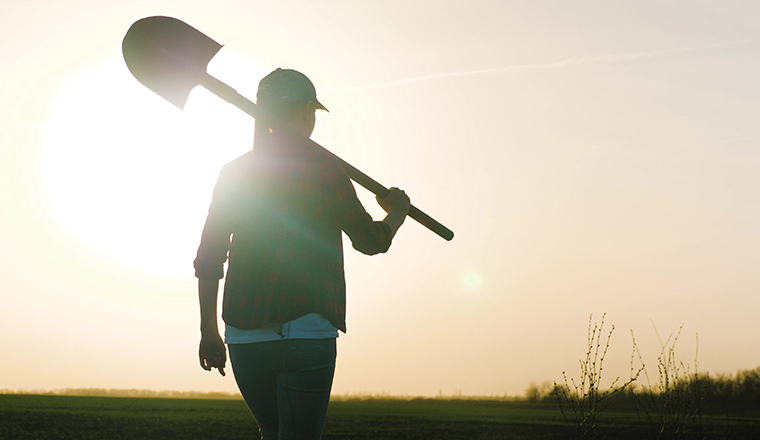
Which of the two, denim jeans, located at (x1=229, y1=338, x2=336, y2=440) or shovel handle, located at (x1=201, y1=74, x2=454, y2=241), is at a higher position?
shovel handle, located at (x1=201, y1=74, x2=454, y2=241)

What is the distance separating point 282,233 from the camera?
7.10 ft

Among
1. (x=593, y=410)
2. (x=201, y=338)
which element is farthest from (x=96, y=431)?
(x=201, y=338)

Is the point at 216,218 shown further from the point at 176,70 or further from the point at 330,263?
the point at 176,70

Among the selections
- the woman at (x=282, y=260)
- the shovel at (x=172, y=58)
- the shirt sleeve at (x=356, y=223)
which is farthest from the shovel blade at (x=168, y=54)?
the shirt sleeve at (x=356, y=223)

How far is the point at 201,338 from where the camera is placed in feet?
7.91

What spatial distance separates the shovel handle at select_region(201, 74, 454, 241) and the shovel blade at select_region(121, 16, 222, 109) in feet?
0.27

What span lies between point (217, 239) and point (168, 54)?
108cm

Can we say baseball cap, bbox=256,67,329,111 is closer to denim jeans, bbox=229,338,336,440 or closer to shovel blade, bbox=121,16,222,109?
shovel blade, bbox=121,16,222,109

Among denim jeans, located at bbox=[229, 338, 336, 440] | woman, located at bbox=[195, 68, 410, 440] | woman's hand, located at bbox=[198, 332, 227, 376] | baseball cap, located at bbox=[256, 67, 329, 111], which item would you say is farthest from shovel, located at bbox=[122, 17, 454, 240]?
denim jeans, located at bbox=[229, 338, 336, 440]

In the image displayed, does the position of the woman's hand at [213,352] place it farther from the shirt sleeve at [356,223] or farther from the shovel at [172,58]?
the shovel at [172,58]

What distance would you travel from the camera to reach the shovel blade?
2865 mm

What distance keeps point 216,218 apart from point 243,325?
450mm

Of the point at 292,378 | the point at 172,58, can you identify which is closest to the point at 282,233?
the point at 292,378

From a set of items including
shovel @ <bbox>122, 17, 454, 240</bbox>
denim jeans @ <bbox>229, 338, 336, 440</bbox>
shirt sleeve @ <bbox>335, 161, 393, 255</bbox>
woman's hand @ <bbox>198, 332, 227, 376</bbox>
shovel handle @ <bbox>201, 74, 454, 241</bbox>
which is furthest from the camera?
shovel @ <bbox>122, 17, 454, 240</bbox>
